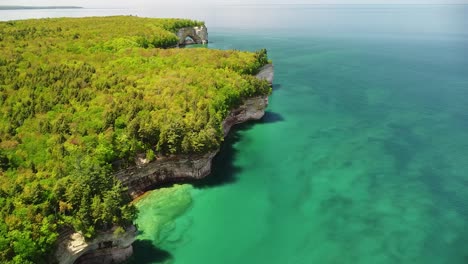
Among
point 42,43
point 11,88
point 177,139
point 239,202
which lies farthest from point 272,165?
point 42,43

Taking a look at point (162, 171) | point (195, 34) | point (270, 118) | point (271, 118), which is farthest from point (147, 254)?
point (195, 34)

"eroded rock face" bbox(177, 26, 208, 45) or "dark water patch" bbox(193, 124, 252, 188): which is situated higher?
"eroded rock face" bbox(177, 26, 208, 45)

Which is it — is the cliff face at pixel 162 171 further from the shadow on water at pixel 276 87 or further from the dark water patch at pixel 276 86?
the shadow on water at pixel 276 87

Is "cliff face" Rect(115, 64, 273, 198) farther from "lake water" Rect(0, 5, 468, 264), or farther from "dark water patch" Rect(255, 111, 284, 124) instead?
"dark water patch" Rect(255, 111, 284, 124)

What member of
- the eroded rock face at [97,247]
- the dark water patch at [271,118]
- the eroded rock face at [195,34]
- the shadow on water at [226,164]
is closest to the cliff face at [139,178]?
the eroded rock face at [97,247]

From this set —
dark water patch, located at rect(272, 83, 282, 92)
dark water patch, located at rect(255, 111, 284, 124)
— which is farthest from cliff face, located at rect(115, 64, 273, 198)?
dark water patch, located at rect(272, 83, 282, 92)

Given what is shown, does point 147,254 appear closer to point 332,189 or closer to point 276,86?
point 332,189
